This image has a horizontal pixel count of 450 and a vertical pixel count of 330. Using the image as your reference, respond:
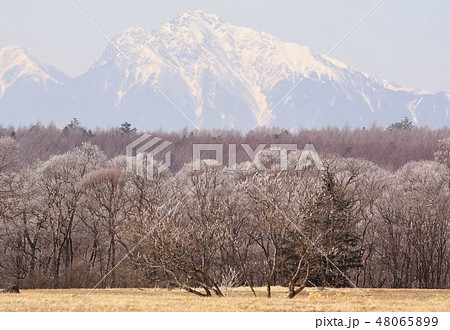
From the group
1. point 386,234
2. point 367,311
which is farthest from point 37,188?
point 367,311

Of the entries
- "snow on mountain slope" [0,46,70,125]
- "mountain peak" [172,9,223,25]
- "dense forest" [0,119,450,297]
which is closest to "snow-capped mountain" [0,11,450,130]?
"mountain peak" [172,9,223,25]

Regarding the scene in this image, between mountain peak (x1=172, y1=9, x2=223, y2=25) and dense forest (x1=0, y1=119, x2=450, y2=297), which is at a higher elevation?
mountain peak (x1=172, y1=9, x2=223, y2=25)

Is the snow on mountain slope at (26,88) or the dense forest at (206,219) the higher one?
the snow on mountain slope at (26,88)

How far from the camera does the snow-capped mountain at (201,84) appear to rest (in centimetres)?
11806


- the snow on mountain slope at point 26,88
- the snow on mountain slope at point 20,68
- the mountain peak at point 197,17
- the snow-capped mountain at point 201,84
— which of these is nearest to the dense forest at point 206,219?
the snow-capped mountain at point 201,84

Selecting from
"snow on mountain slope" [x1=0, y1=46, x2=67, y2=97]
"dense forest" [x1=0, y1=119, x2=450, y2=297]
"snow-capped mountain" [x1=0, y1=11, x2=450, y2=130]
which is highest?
"snow on mountain slope" [x1=0, y1=46, x2=67, y2=97]

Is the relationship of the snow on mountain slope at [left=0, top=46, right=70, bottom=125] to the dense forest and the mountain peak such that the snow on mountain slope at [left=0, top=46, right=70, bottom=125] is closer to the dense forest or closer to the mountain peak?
the mountain peak

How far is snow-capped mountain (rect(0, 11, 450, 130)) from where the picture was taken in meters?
118

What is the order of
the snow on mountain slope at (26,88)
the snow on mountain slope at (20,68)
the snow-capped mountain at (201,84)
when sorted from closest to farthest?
the snow-capped mountain at (201,84)
the snow on mountain slope at (26,88)
the snow on mountain slope at (20,68)

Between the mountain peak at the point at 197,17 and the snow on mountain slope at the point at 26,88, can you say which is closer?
the mountain peak at the point at 197,17

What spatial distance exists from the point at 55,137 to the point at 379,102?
83.0 metres

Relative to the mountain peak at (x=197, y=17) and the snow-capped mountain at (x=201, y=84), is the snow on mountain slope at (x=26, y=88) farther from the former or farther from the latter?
the mountain peak at (x=197, y=17)

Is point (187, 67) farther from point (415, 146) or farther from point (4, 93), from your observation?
point (4, 93)

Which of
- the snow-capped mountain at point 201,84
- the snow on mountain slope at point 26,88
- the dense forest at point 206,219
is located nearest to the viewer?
the dense forest at point 206,219
